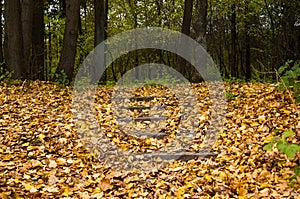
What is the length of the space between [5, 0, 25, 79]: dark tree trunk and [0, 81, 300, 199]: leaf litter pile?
3.01 metres

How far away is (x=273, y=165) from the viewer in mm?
4539

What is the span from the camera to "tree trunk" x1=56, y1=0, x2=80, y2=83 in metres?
10.8

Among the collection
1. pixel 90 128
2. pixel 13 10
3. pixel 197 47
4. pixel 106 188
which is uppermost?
pixel 13 10

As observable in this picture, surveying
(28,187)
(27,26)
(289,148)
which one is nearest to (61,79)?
(27,26)

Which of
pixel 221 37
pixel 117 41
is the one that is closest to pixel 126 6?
pixel 117 41

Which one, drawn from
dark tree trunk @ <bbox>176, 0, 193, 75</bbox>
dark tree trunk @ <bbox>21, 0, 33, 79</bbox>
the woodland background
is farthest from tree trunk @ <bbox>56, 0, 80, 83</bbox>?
dark tree trunk @ <bbox>176, 0, 193, 75</bbox>

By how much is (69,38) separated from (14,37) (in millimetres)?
1543

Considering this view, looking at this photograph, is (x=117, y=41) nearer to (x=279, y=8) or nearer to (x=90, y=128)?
(x=279, y=8)

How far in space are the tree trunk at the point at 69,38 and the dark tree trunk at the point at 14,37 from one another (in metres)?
1.17

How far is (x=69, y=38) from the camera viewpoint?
10.9 metres

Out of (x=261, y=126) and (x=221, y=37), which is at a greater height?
(x=221, y=37)

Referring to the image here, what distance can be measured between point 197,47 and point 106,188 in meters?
7.27

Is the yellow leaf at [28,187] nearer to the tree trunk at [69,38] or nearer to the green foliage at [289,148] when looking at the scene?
the green foliage at [289,148]

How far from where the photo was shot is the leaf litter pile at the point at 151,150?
4281 millimetres
